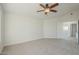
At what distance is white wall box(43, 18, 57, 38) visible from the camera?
1729 millimetres

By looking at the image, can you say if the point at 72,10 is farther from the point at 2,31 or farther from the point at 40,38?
the point at 2,31

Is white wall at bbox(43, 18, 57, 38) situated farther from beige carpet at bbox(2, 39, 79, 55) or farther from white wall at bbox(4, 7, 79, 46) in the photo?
beige carpet at bbox(2, 39, 79, 55)

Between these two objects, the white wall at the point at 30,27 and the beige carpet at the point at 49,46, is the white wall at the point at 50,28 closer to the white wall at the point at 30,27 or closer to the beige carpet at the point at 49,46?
the white wall at the point at 30,27

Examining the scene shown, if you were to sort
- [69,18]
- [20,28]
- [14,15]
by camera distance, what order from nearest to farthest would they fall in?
[14,15] < [20,28] < [69,18]

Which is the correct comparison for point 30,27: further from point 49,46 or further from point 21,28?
point 49,46

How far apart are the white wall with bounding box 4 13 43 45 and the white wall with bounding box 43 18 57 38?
9cm

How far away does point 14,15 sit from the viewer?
149 centimetres

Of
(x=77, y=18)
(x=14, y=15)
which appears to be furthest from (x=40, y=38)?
(x=77, y=18)

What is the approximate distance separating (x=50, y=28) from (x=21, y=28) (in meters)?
0.50

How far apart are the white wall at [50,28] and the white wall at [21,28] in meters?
0.09

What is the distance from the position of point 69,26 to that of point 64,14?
22 centimetres

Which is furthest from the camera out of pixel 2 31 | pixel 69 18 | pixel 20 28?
pixel 69 18

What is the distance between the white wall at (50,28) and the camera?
5.67ft

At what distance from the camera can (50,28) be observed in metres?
1.77
